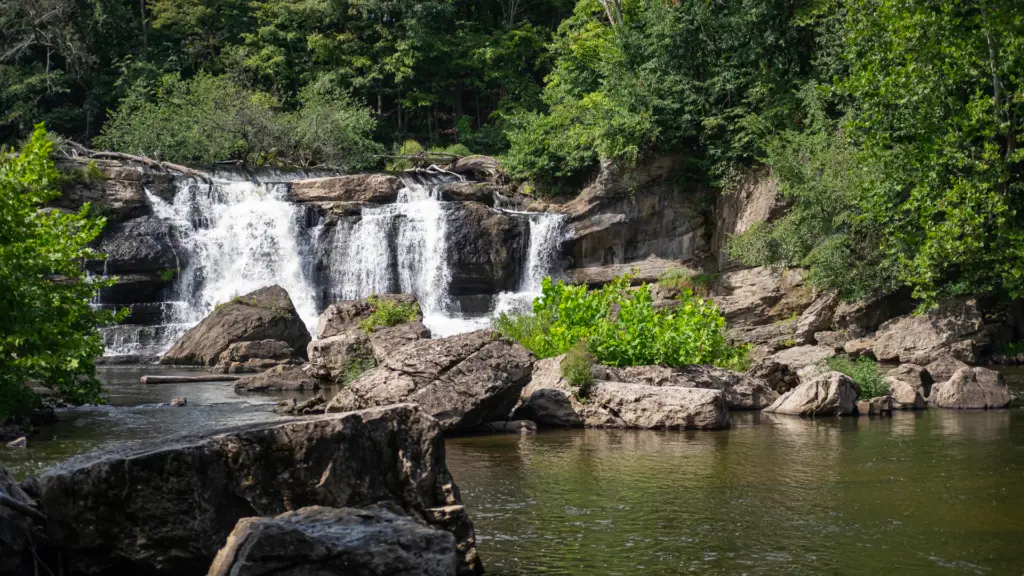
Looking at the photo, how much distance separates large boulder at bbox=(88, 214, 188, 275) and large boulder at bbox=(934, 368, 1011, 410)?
24083 millimetres

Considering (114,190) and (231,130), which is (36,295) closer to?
(114,190)

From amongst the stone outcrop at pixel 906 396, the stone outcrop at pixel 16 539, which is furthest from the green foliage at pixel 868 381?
the stone outcrop at pixel 16 539

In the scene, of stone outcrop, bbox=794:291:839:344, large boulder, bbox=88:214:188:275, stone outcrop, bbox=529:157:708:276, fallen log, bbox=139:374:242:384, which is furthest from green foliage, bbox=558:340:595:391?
large boulder, bbox=88:214:188:275

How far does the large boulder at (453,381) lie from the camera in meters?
13.1

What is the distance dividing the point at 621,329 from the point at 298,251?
18906mm

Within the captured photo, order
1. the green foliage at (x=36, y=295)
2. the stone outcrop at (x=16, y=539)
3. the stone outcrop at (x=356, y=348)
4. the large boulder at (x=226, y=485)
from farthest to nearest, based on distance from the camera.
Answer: the stone outcrop at (x=356, y=348) → the green foliage at (x=36, y=295) → the large boulder at (x=226, y=485) → the stone outcrop at (x=16, y=539)

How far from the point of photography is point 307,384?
67.0 feet

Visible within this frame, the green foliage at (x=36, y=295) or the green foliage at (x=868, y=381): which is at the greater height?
the green foliage at (x=36, y=295)

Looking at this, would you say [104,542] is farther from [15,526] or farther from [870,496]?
[870,496]

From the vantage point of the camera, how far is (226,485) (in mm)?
6273

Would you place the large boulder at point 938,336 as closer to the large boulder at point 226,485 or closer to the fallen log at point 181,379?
the fallen log at point 181,379

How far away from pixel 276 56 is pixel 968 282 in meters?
37.8

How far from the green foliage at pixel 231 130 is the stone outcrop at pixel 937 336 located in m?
25.1

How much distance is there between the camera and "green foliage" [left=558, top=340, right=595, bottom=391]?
47.8ft
